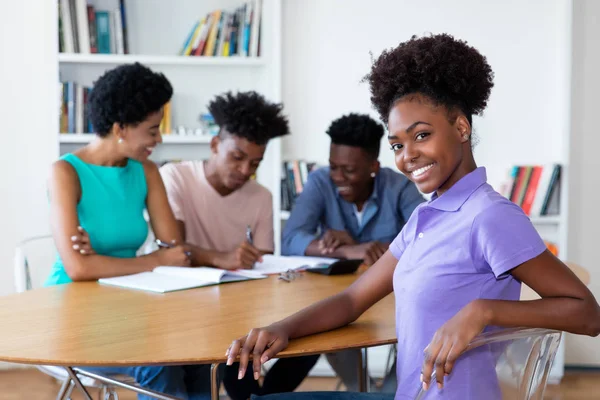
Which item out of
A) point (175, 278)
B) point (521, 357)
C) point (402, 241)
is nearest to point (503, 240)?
point (521, 357)

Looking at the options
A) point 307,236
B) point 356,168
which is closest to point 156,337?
point 307,236

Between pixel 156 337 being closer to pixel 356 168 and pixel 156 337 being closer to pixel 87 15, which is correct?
pixel 356 168

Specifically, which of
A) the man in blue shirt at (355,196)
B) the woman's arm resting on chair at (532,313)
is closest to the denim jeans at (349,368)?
the man in blue shirt at (355,196)

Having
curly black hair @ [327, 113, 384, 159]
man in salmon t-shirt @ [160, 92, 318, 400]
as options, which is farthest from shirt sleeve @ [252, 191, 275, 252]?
curly black hair @ [327, 113, 384, 159]

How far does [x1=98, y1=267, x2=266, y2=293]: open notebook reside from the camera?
219 cm

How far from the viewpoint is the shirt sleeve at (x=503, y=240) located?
4.36 ft

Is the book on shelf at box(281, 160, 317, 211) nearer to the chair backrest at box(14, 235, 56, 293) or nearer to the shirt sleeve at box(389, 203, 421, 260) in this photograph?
the chair backrest at box(14, 235, 56, 293)

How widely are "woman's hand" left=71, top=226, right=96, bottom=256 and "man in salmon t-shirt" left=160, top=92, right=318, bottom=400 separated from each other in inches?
26.4

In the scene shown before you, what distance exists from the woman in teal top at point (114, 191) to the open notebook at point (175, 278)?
77 mm

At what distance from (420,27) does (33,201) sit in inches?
87.4

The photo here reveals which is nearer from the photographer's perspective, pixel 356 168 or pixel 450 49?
pixel 450 49

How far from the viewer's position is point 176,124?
165 inches

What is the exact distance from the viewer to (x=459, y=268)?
141 cm

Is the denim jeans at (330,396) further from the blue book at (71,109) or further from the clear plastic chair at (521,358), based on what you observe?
the blue book at (71,109)
